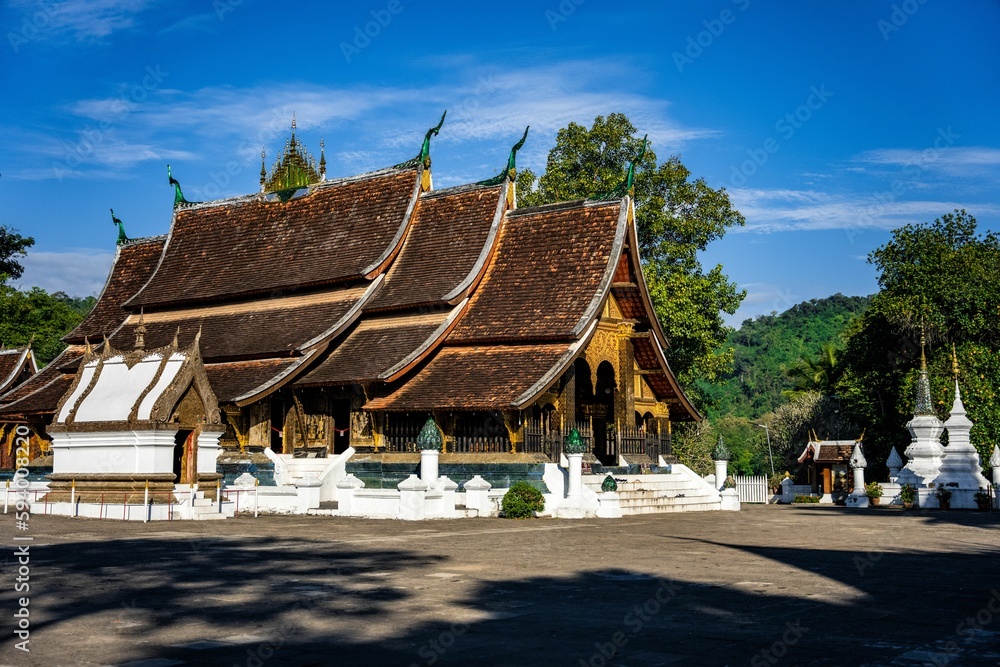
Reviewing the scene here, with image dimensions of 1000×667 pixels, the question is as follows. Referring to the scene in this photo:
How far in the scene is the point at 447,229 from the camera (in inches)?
1078

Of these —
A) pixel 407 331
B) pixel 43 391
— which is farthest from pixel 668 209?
pixel 43 391

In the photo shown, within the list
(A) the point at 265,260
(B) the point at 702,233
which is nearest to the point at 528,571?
(A) the point at 265,260

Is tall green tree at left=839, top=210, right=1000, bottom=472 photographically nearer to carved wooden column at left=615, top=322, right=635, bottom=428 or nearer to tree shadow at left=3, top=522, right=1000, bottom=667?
carved wooden column at left=615, top=322, right=635, bottom=428

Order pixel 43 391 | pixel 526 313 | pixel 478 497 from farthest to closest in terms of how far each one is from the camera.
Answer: pixel 43 391
pixel 526 313
pixel 478 497

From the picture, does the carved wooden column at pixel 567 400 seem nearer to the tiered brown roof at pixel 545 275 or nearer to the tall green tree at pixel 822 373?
the tiered brown roof at pixel 545 275

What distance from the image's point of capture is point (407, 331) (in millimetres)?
25469

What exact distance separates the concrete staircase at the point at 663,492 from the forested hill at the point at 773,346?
50.4 metres

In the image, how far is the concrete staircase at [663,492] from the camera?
2270cm

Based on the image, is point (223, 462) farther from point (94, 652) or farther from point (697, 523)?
point (94, 652)

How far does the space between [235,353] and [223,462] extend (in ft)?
10.9

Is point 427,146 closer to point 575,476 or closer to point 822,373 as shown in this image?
point 575,476

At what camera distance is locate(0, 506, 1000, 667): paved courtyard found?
21.1ft

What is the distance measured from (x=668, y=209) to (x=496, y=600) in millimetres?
30295

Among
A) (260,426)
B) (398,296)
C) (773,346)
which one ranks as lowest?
(260,426)
